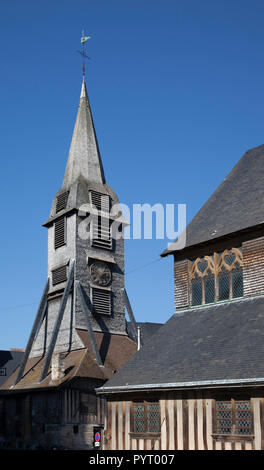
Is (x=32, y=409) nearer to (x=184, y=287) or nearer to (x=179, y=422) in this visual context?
(x=184, y=287)

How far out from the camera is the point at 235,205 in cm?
2261

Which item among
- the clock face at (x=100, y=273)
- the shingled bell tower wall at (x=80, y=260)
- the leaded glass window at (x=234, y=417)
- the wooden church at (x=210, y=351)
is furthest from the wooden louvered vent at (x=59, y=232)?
the leaded glass window at (x=234, y=417)

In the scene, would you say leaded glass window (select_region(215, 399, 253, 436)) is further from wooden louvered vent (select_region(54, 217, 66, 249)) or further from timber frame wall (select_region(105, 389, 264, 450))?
wooden louvered vent (select_region(54, 217, 66, 249))

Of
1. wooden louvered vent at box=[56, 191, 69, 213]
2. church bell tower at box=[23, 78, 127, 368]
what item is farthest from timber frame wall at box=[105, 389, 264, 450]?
wooden louvered vent at box=[56, 191, 69, 213]

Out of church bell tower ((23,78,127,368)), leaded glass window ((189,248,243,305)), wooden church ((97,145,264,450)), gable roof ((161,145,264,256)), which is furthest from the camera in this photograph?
church bell tower ((23,78,127,368))

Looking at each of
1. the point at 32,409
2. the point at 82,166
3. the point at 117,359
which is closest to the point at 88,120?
the point at 82,166

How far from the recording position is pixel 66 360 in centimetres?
3447

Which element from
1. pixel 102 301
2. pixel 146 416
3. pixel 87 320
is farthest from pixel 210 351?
pixel 102 301

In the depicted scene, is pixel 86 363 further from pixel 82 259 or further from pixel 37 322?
pixel 82 259

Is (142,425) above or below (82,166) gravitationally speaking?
below

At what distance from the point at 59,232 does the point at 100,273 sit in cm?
393

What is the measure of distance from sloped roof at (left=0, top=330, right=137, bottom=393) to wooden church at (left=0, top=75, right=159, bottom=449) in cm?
6

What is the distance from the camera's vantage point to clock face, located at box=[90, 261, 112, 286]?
38.2 meters

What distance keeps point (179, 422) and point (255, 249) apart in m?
6.16
